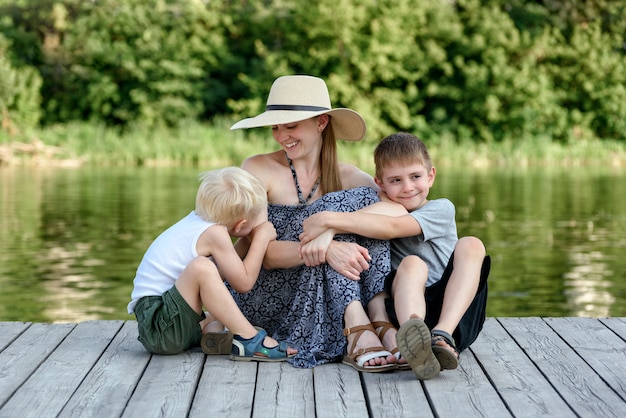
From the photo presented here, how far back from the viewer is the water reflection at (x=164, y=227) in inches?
264

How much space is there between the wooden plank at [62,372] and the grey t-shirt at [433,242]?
3.50 feet

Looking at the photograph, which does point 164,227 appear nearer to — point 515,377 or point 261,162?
point 261,162

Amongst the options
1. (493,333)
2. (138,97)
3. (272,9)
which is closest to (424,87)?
(272,9)

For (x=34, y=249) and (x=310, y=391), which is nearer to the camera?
(x=310, y=391)

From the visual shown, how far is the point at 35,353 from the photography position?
11.1ft

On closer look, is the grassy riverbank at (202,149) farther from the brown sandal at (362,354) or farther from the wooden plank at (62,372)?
the brown sandal at (362,354)

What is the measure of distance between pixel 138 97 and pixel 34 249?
1557 centimetres

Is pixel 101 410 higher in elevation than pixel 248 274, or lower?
lower

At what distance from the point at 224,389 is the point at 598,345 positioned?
1.36 m

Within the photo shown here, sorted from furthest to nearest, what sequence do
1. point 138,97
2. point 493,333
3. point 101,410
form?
point 138,97 → point 493,333 → point 101,410

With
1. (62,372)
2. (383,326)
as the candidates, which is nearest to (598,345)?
(383,326)

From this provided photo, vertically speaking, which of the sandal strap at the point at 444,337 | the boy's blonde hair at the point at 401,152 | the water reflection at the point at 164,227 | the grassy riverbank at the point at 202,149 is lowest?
the water reflection at the point at 164,227

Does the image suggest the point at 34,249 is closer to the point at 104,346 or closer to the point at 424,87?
the point at 104,346

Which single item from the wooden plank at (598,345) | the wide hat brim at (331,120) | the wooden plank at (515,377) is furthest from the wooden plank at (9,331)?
the wooden plank at (598,345)
